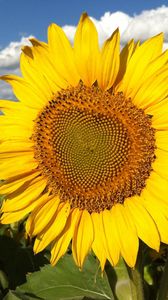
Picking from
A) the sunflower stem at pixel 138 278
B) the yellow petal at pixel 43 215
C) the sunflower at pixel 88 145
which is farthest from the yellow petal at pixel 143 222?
the yellow petal at pixel 43 215

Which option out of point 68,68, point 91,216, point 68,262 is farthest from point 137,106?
point 68,262

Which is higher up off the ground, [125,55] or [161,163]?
[125,55]

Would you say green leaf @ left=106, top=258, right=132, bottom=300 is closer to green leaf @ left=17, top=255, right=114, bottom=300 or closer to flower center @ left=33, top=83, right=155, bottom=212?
green leaf @ left=17, top=255, right=114, bottom=300

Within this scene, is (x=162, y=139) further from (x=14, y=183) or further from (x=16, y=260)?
(x=16, y=260)

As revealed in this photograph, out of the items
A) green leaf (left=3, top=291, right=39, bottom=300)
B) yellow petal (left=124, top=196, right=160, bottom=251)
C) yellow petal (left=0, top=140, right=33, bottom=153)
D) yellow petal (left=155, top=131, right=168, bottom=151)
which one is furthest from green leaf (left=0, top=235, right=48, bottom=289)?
yellow petal (left=155, top=131, right=168, bottom=151)

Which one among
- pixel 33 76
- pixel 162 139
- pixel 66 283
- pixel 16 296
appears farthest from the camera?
pixel 66 283

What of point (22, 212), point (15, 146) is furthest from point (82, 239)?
point (15, 146)

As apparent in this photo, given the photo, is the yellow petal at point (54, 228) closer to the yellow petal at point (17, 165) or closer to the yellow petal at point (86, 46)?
the yellow petal at point (17, 165)
